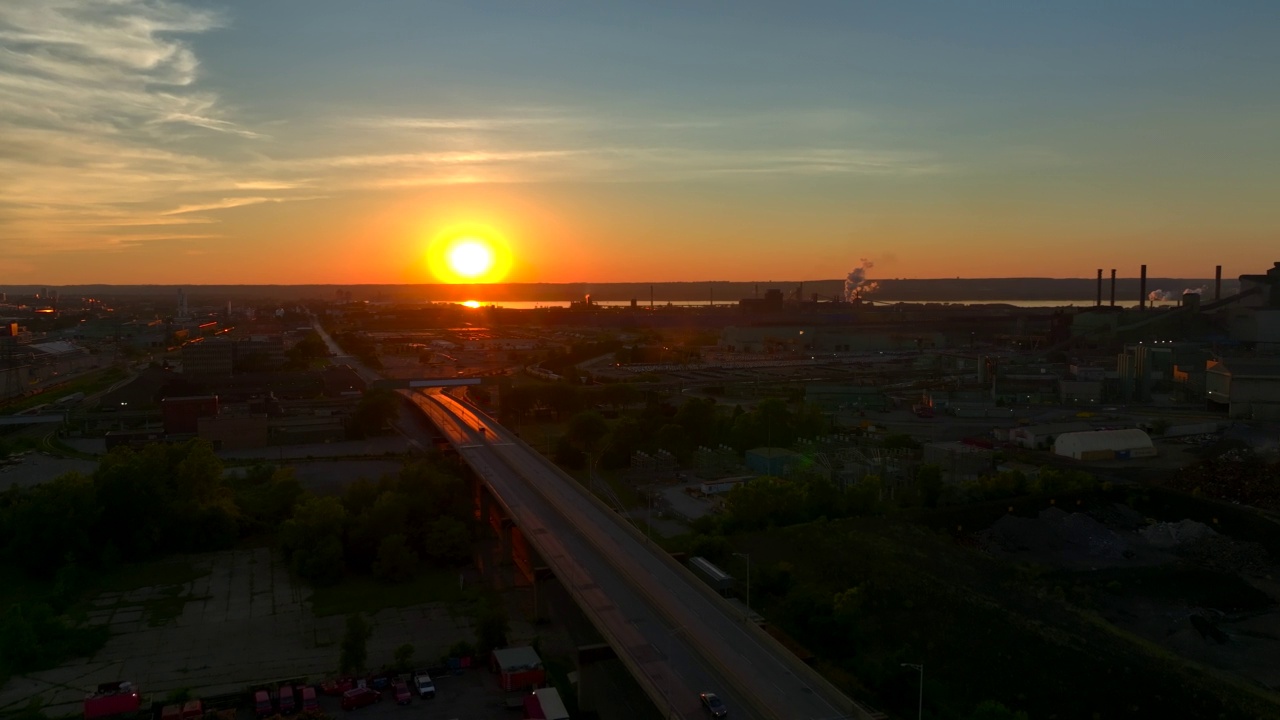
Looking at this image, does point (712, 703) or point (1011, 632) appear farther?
point (1011, 632)

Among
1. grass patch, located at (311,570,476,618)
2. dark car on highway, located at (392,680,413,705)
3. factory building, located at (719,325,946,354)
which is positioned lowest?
grass patch, located at (311,570,476,618)

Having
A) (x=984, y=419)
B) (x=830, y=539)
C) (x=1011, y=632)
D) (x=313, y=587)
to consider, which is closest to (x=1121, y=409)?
(x=984, y=419)

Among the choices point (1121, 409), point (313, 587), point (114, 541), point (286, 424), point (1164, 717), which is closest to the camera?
point (1164, 717)

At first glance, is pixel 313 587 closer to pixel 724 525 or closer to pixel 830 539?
pixel 724 525

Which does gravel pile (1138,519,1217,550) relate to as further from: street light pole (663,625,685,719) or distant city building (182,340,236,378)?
distant city building (182,340,236,378)

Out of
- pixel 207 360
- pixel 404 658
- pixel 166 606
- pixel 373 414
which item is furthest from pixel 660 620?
pixel 207 360

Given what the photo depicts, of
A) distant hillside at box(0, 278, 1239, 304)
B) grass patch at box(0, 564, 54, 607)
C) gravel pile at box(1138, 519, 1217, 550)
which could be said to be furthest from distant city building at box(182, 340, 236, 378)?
distant hillside at box(0, 278, 1239, 304)
